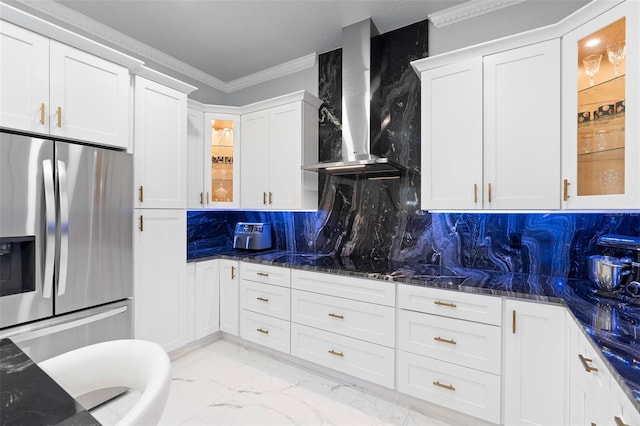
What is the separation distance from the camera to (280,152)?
2.97 m

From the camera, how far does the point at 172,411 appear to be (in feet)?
6.48

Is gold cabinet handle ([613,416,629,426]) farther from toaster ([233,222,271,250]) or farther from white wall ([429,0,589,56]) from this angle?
toaster ([233,222,271,250])

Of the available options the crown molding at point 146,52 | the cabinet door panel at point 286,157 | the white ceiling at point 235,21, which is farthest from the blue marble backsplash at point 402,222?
the crown molding at point 146,52

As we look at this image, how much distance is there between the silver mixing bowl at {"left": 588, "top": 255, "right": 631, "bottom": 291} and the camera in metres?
1.59

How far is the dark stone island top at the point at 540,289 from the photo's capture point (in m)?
1.01

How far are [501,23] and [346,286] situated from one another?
224 centimetres

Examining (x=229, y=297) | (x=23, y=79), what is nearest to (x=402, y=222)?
(x=229, y=297)

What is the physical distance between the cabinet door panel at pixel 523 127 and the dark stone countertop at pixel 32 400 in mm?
2138

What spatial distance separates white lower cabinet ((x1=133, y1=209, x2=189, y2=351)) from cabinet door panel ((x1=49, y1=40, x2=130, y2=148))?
613 millimetres

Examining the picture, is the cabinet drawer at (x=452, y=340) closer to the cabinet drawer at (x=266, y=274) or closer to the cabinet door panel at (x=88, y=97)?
the cabinet drawer at (x=266, y=274)

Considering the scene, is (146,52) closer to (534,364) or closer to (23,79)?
(23,79)

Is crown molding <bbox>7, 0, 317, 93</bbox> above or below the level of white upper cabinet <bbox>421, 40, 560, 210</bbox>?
above

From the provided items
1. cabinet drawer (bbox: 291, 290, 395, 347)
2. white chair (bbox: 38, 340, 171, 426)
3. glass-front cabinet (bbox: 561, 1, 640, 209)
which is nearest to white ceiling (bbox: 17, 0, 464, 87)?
glass-front cabinet (bbox: 561, 1, 640, 209)

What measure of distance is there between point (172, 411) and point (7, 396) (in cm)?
154
